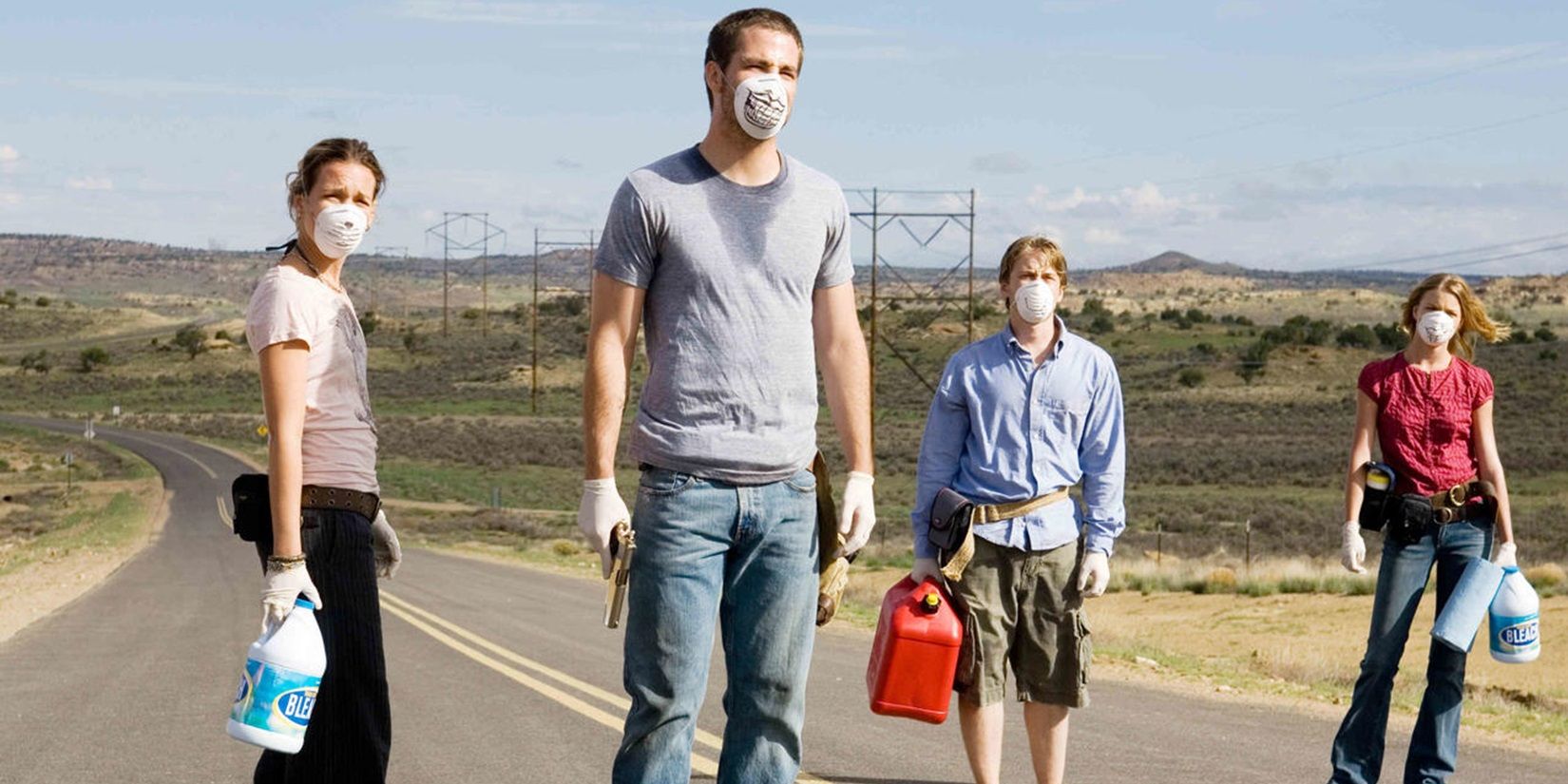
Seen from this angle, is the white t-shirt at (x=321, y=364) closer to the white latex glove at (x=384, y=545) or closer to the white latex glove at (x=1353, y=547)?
the white latex glove at (x=384, y=545)

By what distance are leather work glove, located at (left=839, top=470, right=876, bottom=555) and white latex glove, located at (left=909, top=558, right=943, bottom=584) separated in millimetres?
1568

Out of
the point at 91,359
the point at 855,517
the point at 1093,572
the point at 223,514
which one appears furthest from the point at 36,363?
the point at 855,517

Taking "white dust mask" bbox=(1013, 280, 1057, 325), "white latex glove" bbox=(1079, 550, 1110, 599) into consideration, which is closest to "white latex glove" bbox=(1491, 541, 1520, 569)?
"white latex glove" bbox=(1079, 550, 1110, 599)

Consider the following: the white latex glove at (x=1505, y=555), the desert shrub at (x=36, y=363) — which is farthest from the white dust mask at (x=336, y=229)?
the desert shrub at (x=36, y=363)

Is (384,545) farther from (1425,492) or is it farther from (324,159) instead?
(1425,492)

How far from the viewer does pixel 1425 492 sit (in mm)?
7301

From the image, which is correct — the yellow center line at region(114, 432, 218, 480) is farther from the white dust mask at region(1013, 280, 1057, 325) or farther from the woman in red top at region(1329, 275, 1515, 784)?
the white dust mask at region(1013, 280, 1057, 325)

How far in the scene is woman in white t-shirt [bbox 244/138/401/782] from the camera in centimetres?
486

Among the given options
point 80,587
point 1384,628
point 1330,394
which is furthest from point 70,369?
point 1384,628

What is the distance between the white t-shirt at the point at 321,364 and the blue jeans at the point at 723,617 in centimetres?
86

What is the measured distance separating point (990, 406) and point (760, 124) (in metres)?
2.13

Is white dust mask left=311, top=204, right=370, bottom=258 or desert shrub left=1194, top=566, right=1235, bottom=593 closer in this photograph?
white dust mask left=311, top=204, right=370, bottom=258

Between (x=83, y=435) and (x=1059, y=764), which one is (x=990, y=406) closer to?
(x=1059, y=764)

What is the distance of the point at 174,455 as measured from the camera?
69.8 meters
